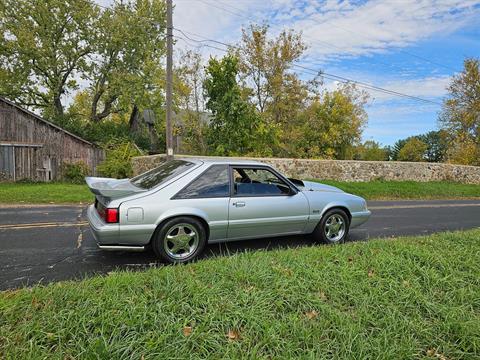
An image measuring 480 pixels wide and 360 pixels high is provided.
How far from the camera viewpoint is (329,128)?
2875 centimetres

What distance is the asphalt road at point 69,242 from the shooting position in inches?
160

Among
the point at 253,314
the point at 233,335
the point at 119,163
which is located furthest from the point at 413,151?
the point at 233,335

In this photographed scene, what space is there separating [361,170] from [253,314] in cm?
1512

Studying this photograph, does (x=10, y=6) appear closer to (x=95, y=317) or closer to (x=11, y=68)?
(x=11, y=68)

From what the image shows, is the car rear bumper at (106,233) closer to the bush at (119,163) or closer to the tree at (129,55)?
the bush at (119,163)

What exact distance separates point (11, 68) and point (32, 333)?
28.3m

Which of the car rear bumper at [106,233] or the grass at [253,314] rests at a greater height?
the car rear bumper at [106,233]

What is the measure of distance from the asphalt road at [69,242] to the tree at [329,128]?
18317 mm

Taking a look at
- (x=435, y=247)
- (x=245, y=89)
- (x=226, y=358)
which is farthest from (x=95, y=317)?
(x=245, y=89)

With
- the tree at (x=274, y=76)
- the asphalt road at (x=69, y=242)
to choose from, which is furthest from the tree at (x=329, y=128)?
the asphalt road at (x=69, y=242)

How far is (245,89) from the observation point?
23.7 metres

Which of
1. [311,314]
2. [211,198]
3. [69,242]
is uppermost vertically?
[211,198]

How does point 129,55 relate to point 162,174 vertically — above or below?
above

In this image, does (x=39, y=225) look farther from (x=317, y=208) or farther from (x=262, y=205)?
(x=317, y=208)
